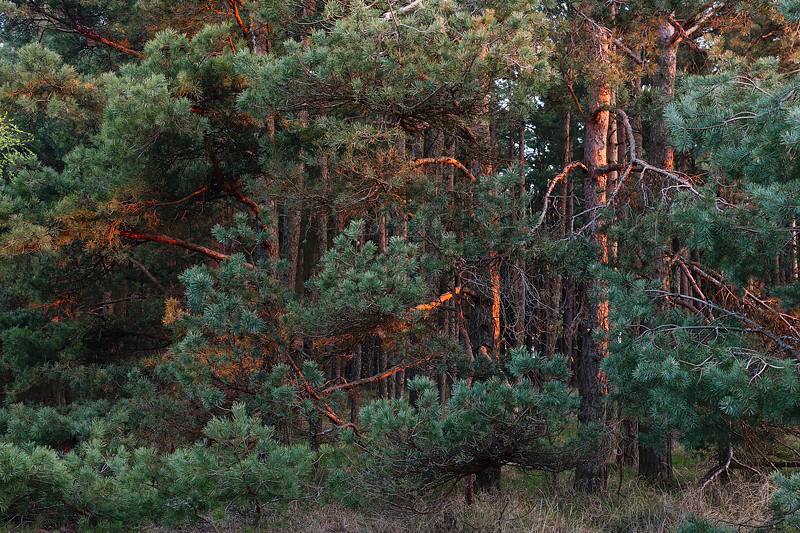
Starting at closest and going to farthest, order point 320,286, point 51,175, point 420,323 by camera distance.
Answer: point 320,286, point 420,323, point 51,175

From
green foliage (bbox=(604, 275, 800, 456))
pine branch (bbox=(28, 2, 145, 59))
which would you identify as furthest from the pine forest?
pine branch (bbox=(28, 2, 145, 59))

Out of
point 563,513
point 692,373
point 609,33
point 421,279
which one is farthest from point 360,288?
point 609,33

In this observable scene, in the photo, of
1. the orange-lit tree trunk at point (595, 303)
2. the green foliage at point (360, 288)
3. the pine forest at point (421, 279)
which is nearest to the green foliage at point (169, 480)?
the pine forest at point (421, 279)

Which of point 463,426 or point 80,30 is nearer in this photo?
point 463,426

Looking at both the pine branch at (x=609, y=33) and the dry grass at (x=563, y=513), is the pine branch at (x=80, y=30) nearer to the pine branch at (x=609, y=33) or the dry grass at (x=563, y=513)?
the pine branch at (x=609, y=33)

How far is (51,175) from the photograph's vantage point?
8391 mm

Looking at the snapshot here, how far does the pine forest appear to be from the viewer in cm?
440

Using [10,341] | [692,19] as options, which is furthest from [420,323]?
[10,341]

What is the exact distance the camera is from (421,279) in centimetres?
611

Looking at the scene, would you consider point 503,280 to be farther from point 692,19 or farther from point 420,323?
point 692,19

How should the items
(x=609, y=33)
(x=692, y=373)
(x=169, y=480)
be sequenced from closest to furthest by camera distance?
(x=692, y=373) → (x=169, y=480) → (x=609, y=33)

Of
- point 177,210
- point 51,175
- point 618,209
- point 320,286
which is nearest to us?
point 320,286

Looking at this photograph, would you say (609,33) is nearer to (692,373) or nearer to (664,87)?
(664,87)

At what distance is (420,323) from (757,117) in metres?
4.39
